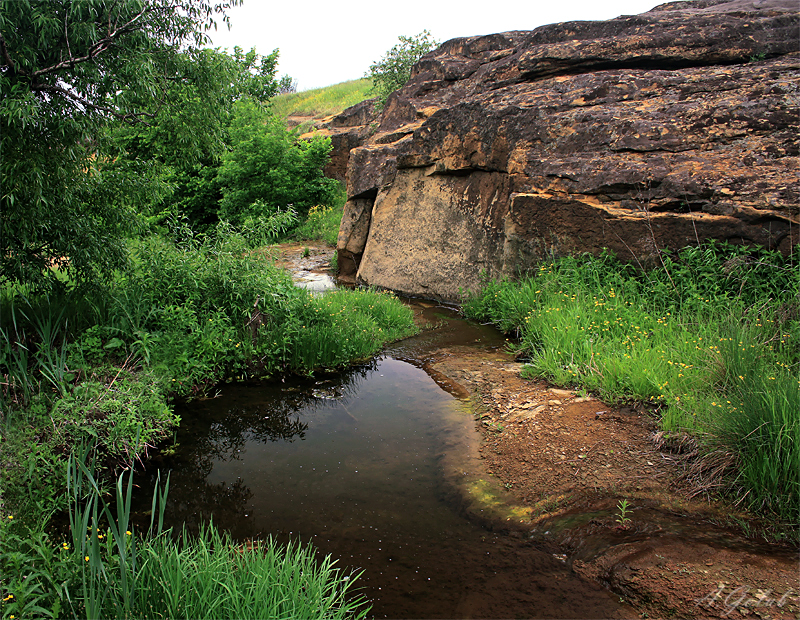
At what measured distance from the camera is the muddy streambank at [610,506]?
2.54m

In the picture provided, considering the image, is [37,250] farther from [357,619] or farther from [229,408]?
[357,619]

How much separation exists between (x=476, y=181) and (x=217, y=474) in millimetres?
6178

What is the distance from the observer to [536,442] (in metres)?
4.25

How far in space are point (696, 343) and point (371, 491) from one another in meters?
3.26

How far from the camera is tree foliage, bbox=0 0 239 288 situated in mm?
3922

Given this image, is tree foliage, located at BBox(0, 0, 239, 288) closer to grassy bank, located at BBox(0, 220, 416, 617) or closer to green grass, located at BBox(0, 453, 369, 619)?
grassy bank, located at BBox(0, 220, 416, 617)

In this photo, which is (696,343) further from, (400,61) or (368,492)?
(400,61)

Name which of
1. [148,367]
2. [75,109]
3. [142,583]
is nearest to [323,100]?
[75,109]

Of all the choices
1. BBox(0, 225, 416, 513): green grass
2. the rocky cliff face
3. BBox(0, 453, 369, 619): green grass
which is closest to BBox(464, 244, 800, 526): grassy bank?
the rocky cliff face

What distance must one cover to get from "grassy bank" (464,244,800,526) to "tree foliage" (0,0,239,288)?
4379 millimetres

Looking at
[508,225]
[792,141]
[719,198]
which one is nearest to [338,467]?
A: [508,225]

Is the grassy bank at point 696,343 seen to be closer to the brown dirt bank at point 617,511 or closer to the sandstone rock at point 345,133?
the brown dirt bank at point 617,511

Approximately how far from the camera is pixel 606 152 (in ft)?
23.3

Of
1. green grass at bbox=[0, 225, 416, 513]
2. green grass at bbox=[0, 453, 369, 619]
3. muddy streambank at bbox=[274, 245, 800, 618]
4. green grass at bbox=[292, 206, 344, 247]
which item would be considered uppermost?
green grass at bbox=[292, 206, 344, 247]
